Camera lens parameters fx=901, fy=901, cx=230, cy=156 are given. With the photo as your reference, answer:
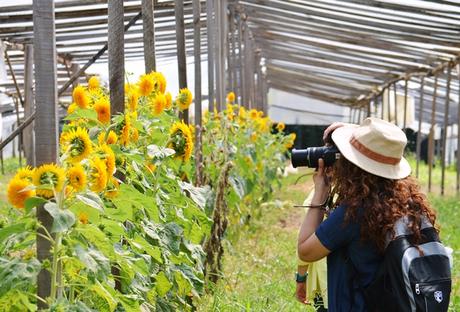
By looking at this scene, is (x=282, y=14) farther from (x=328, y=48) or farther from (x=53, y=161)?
(x=53, y=161)

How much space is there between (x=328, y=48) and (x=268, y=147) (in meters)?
3.67

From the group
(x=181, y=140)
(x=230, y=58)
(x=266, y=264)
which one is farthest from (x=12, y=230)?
(x=230, y=58)

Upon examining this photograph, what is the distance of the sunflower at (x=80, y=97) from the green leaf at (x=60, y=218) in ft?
2.83

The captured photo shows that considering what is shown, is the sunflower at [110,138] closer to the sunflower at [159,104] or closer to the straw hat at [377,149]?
the sunflower at [159,104]

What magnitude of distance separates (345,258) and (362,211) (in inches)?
7.2

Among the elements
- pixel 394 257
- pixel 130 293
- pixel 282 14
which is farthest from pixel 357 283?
pixel 282 14

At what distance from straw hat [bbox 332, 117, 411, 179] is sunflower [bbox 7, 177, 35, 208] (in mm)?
1134

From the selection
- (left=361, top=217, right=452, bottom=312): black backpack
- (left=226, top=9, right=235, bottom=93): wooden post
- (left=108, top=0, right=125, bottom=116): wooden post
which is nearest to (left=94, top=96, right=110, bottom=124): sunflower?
(left=108, top=0, right=125, bottom=116): wooden post

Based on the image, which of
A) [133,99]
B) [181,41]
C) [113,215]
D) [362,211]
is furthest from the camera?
[181,41]

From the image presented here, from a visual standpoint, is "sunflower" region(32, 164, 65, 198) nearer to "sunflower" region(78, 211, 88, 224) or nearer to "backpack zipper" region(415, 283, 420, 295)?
"sunflower" region(78, 211, 88, 224)

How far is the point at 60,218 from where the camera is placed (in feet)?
7.07

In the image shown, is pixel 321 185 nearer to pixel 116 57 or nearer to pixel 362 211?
pixel 362 211

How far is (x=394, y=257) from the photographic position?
2760 millimetres

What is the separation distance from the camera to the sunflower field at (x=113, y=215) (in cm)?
222
